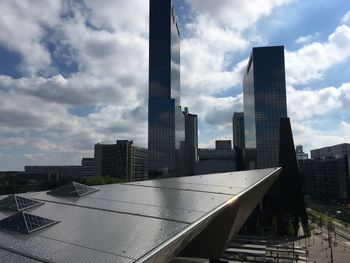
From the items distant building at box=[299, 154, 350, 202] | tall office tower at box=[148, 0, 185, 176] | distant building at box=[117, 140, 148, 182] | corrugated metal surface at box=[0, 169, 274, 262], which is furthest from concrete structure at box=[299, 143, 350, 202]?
corrugated metal surface at box=[0, 169, 274, 262]

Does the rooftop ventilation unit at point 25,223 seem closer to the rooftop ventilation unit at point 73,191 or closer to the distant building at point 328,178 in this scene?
the rooftop ventilation unit at point 73,191

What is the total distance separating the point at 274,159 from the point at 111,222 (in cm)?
14521

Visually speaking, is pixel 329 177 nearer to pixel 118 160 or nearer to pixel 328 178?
pixel 328 178

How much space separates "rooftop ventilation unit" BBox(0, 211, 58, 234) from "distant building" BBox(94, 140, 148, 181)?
159263 mm

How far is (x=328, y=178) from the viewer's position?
146875mm

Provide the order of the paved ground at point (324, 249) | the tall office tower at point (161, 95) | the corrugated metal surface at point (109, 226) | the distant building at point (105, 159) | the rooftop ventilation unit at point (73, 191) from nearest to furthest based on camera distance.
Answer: the corrugated metal surface at point (109, 226)
the rooftop ventilation unit at point (73, 191)
the paved ground at point (324, 249)
the tall office tower at point (161, 95)
the distant building at point (105, 159)

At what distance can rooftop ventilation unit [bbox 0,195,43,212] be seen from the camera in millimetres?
15512

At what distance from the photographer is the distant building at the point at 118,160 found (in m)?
172

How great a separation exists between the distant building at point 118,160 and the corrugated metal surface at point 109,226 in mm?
155273

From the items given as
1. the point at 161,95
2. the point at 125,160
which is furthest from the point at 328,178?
the point at 125,160

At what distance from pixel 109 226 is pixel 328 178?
494ft

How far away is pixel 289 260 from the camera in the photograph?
4194 centimetres

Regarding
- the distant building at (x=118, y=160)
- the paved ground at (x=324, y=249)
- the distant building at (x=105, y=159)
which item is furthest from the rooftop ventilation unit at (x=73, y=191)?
the distant building at (x=105, y=159)

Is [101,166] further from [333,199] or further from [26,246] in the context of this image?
[26,246]
